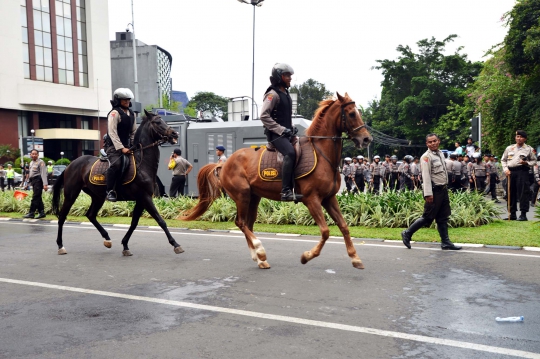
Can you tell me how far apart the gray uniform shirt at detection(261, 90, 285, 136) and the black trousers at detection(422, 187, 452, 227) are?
3131 millimetres

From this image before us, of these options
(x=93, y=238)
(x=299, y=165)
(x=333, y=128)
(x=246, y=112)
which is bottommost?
(x=93, y=238)

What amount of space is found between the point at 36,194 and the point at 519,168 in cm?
1335

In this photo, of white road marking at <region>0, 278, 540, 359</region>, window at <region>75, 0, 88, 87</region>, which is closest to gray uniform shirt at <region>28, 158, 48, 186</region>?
white road marking at <region>0, 278, 540, 359</region>

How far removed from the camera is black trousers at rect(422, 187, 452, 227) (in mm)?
8750

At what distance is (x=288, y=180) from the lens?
7195 millimetres

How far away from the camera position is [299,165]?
Answer: 7266 millimetres

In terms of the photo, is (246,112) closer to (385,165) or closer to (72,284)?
(385,165)

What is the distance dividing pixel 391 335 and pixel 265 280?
2414mm

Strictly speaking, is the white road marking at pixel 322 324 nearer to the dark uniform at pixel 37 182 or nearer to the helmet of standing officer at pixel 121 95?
the helmet of standing officer at pixel 121 95

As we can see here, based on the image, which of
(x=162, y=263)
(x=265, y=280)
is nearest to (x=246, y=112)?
(x=162, y=263)

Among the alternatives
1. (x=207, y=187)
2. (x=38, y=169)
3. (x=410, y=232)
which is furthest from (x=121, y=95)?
(x=38, y=169)

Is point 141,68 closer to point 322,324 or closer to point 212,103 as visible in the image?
point 212,103

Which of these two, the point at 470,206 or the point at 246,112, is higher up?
the point at 246,112

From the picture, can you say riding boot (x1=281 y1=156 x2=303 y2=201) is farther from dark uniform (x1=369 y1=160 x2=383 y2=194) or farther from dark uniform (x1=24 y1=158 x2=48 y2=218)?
dark uniform (x1=369 y1=160 x2=383 y2=194)
